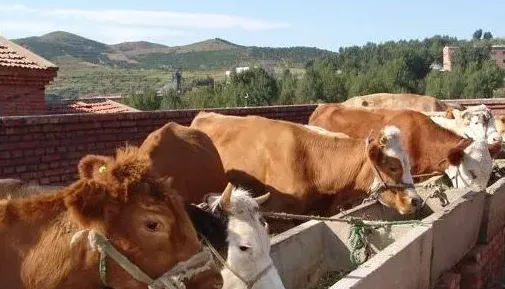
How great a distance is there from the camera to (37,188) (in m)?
3.70

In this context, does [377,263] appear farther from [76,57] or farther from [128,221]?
[76,57]

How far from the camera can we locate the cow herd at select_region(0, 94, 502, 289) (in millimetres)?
3094

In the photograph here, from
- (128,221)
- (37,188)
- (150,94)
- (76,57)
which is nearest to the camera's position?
(128,221)

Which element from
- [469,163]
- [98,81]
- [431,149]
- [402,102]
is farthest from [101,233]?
[98,81]

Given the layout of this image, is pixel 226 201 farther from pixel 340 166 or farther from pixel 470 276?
pixel 470 276

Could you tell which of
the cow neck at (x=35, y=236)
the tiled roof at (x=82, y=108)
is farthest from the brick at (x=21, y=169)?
the tiled roof at (x=82, y=108)

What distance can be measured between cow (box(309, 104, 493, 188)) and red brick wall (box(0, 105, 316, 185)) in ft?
10.6

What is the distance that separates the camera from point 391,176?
814cm

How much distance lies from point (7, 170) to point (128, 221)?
201 inches

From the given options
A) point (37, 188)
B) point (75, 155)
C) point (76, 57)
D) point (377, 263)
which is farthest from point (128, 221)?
point (76, 57)

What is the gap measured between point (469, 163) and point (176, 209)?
26.7 feet

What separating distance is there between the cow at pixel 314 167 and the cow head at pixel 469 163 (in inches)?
100

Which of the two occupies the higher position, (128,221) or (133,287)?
(128,221)

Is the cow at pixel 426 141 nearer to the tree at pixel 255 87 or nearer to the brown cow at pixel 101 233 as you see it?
the brown cow at pixel 101 233
